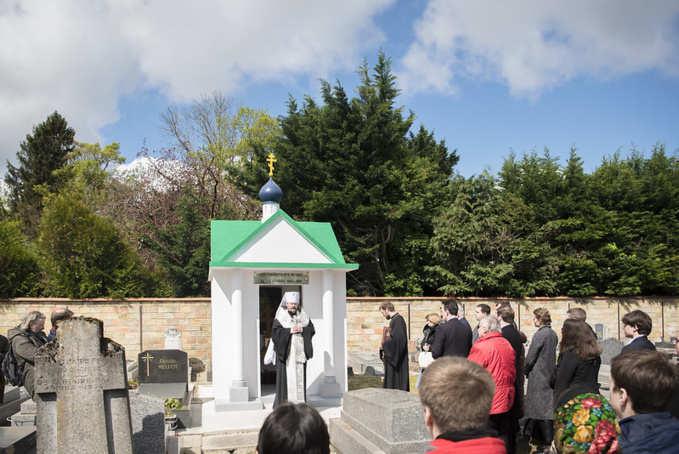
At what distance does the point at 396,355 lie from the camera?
8.55 meters

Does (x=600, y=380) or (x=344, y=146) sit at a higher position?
(x=344, y=146)

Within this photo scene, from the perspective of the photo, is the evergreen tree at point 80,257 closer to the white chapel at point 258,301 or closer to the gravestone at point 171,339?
the gravestone at point 171,339

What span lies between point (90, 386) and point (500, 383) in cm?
394

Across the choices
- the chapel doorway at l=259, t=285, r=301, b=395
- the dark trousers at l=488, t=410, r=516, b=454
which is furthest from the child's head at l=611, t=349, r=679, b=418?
the chapel doorway at l=259, t=285, r=301, b=395

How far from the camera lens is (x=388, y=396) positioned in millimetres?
5922

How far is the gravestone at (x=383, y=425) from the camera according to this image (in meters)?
5.32

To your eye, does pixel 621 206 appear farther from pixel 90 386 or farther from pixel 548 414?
pixel 90 386

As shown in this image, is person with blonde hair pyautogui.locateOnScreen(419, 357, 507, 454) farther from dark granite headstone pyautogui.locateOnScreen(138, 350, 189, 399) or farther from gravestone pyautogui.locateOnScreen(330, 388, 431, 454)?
dark granite headstone pyautogui.locateOnScreen(138, 350, 189, 399)

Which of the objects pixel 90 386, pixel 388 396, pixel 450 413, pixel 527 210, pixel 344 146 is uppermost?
pixel 344 146

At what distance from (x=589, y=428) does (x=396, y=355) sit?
6.21 m

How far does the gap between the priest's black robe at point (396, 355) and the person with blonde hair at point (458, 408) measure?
Answer: 614 cm

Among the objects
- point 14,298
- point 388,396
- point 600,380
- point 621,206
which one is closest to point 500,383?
point 388,396

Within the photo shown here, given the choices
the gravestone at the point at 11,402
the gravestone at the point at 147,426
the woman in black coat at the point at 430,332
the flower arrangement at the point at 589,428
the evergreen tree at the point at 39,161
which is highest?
the evergreen tree at the point at 39,161

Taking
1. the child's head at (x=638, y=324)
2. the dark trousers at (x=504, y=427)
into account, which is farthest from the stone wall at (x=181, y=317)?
the child's head at (x=638, y=324)
